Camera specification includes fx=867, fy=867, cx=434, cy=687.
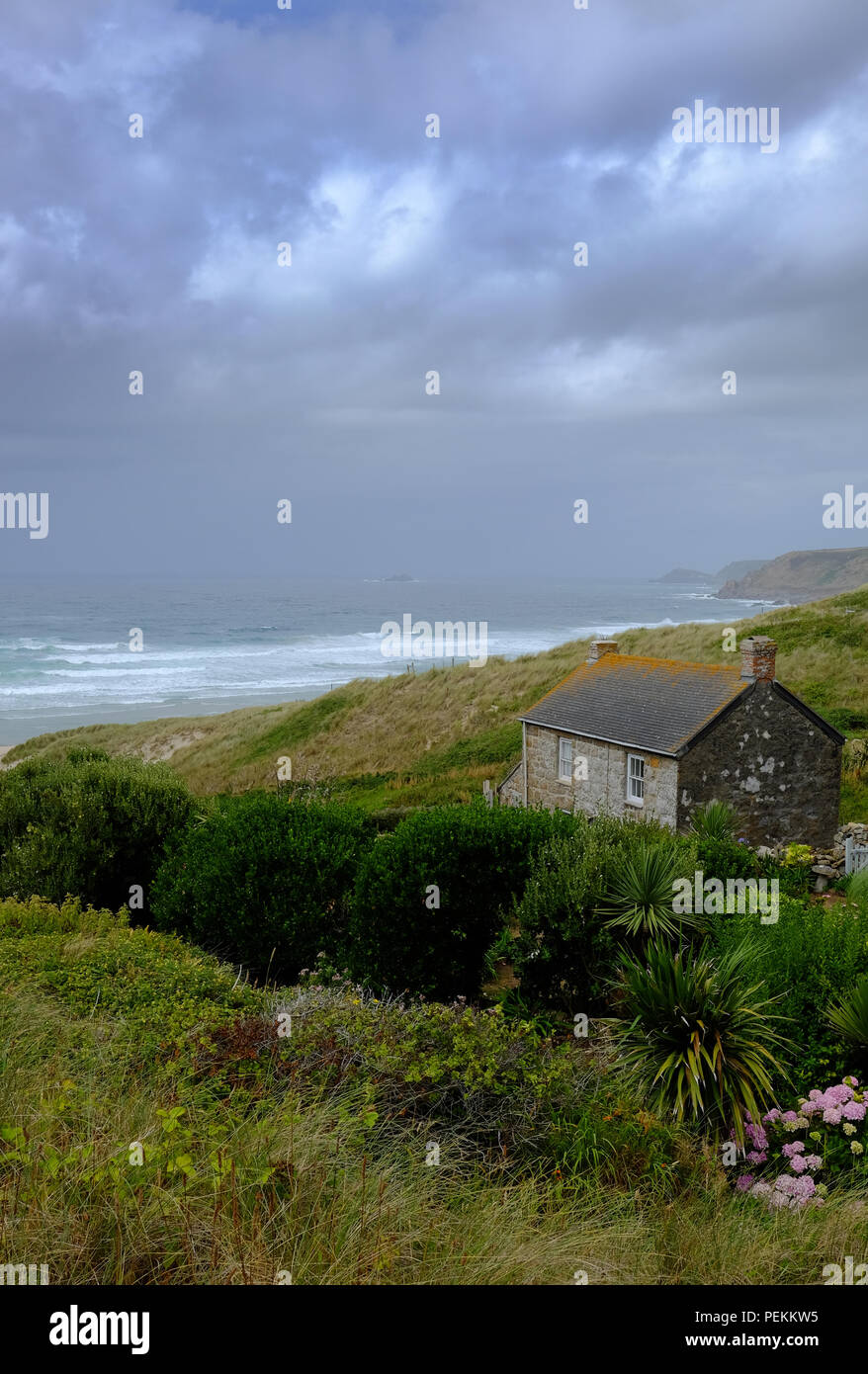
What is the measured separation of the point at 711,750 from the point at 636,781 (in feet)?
7.07

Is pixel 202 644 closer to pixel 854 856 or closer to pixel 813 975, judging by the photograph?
pixel 854 856

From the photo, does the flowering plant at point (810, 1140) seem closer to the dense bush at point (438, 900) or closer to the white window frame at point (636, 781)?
the dense bush at point (438, 900)

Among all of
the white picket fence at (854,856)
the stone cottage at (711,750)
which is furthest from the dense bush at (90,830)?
the white picket fence at (854,856)

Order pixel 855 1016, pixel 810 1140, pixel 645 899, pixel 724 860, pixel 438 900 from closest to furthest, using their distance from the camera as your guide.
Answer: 1. pixel 810 1140
2. pixel 855 1016
3. pixel 645 899
4. pixel 438 900
5. pixel 724 860

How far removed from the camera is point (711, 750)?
20.5 metres

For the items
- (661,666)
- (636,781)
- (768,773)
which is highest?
(661,666)

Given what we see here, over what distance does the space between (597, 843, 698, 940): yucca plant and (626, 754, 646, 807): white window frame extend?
36.1 feet

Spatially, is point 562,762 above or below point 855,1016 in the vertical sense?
above

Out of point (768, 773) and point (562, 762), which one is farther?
point (562, 762)

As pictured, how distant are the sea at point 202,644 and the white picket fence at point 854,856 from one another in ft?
88.5

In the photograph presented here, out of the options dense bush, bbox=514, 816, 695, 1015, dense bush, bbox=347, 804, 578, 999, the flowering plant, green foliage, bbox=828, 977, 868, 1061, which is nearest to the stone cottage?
dense bush, bbox=347, 804, 578, 999

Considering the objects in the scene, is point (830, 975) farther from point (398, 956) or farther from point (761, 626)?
point (761, 626)

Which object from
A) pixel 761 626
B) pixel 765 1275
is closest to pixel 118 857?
pixel 765 1275

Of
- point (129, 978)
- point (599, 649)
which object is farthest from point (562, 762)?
point (129, 978)
